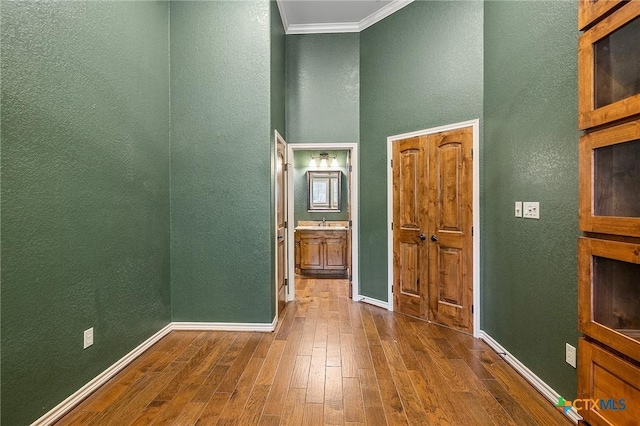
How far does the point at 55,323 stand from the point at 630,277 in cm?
Result: 312

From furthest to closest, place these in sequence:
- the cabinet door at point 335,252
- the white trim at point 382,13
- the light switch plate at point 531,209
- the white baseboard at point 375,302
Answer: the cabinet door at point 335,252 < the white baseboard at point 375,302 < the white trim at point 382,13 < the light switch plate at point 531,209

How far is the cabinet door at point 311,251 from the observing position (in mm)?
5738

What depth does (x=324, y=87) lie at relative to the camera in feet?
14.1

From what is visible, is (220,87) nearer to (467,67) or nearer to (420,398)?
(467,67)

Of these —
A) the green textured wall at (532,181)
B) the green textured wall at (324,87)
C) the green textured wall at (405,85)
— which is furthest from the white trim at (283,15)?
the green textured wall at (532,181)

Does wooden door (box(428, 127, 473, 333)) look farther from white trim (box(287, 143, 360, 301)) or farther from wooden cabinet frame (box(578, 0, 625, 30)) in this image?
wooden cabinet frame (box(578, 0, 625, 30))

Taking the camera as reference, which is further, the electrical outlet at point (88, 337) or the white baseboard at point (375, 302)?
the white baseboard at point (375, 302)

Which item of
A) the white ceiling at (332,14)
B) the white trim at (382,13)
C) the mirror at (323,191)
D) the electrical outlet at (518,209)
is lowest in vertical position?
the electrical outlet at (518,209)

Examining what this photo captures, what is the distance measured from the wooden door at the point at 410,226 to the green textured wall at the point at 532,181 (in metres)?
0.67

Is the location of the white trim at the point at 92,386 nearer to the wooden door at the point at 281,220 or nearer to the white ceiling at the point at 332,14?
the wooden door at the point at 281,220

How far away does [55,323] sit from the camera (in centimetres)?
190

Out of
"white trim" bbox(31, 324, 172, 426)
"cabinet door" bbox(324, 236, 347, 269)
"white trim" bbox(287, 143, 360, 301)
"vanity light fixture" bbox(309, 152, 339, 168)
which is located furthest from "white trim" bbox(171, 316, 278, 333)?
"vanity light fixture" bbox(309, 152, 339, 168)

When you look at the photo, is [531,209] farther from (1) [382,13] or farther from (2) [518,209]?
(1) [382,13]

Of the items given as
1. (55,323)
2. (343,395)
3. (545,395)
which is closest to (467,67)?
(545,395)
